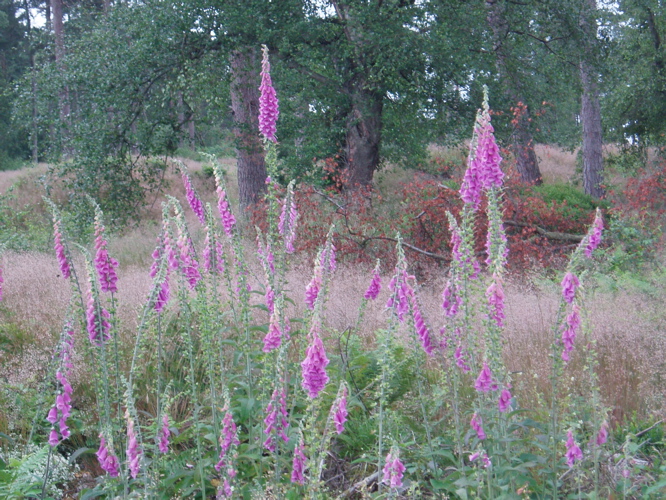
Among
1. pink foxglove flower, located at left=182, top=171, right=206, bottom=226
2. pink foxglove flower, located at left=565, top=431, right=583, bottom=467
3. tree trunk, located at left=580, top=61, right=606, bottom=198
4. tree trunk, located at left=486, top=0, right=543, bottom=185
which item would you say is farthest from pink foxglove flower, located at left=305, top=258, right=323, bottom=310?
tree trunk, located at left=580, top=61, right=606, bottom=198

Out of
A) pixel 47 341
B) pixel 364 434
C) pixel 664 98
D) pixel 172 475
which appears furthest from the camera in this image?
pixel 664 98

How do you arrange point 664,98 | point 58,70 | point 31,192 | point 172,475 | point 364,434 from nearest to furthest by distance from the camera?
point 172,475 < point 364,434 < point 58,70 < point 664,98 < point 31,192

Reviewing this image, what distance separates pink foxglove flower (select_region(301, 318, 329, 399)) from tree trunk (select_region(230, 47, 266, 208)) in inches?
381

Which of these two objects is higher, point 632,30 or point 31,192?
point 632,30

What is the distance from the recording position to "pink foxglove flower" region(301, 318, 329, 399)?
90.9 inches

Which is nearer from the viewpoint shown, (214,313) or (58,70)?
(214,313)

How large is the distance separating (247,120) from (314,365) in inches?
438

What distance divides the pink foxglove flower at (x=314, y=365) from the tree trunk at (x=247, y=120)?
967cm

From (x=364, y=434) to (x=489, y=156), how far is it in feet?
6.02

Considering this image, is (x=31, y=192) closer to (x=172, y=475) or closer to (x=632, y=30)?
(x=632, y=30)

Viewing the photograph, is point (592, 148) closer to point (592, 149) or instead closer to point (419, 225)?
point (592, 149)

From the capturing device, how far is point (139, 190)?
12.7 metres

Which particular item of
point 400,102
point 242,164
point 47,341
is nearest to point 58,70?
point 242,164

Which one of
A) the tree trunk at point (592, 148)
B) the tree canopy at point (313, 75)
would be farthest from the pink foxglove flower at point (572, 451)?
the tree trunk at point (592, 148)
